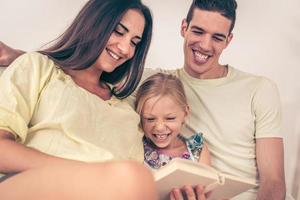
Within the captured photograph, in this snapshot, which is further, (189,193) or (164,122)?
(164,122)

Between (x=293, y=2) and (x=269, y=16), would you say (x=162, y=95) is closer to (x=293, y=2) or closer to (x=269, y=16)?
(x=269, y=16)

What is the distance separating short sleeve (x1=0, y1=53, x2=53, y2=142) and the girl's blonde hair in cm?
30

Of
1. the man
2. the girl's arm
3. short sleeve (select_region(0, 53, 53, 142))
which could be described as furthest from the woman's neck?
the girl's arm

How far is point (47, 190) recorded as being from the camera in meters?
0.64

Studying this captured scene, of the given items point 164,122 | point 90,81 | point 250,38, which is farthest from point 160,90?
point 250,38

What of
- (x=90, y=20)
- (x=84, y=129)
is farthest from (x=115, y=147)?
(x=90, y=20)

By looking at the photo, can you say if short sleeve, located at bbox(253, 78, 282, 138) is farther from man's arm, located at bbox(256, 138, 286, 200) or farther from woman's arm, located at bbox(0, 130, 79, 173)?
woman's arm, located at bbox(0, 130, 79, 173)

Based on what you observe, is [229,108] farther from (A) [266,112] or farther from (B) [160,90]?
(B) [160,90]

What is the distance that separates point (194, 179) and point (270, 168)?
1.47 feet

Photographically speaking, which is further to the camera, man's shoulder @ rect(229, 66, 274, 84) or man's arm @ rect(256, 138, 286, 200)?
man's shoulder @ rect(229, 66, 274, 84)

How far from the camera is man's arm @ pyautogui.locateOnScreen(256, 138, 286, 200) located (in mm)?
1191

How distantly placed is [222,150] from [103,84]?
16.1 inches

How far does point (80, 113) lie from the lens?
3.26 ft

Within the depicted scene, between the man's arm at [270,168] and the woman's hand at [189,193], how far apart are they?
33cm
